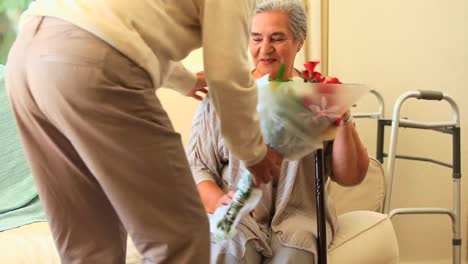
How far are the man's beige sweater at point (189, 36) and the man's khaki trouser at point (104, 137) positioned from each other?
0.02 m

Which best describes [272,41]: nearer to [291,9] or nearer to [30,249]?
[291,9]

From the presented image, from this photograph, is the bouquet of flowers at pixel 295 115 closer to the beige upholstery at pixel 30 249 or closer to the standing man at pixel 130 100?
the standing man at pixel 130 100

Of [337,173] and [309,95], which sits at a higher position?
[309,95]

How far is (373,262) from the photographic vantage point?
Result: 1421mm

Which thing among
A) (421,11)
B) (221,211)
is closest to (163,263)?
(221,211)

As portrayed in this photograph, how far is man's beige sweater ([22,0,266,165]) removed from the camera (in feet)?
2.77

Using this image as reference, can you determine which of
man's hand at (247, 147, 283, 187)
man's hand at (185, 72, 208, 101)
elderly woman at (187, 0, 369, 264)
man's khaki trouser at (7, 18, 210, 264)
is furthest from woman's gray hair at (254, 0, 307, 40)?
man's khaki trouser at (7, 18, 210, 264)

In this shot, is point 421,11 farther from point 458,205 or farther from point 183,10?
point 183,10

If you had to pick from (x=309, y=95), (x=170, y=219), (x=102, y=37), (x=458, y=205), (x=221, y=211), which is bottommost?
(x=458, y=205)

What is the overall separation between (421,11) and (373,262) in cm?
120

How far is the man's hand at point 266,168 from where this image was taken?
1.06m

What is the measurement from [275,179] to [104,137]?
675mm

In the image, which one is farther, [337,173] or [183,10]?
[337,173]

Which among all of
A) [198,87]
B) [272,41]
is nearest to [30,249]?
[198,87]
